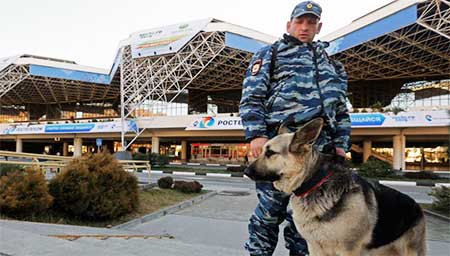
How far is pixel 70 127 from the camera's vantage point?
41.5m

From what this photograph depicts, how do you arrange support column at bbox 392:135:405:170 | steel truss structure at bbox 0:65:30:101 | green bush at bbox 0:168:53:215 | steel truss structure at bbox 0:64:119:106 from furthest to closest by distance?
1. steel truss structure at bbox 0:64:119:106
2. steel truss structure at bbox 0:65:30:101
3. support column at bbox 392:135:405:170
4. green bush at bbox 0:168:53:215

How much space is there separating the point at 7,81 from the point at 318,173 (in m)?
51.0

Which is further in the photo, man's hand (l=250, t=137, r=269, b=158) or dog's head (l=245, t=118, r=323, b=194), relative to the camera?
man's hand (l=250, t=137, r=269, b=158)

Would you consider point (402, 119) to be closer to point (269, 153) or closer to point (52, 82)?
point (269, 153)

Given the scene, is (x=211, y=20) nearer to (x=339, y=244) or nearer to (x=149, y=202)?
(x=149, y=202)

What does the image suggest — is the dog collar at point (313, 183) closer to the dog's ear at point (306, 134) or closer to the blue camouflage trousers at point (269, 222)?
the dog's ear at point (306, 134)

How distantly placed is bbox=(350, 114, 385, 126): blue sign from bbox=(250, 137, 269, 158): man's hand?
2548 centimetres

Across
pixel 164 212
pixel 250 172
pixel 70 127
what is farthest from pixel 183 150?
pixel 250 172

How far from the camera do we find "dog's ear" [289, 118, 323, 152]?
7.82 feet

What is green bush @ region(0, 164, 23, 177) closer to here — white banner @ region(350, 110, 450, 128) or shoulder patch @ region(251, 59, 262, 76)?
shoulder patch @ region(251, 59, 262, 76)

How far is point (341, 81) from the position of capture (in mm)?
3027

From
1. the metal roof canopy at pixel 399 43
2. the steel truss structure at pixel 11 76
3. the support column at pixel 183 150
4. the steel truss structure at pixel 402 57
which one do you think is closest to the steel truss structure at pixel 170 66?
the support column at pixel 183 150

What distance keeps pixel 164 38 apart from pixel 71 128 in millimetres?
16639

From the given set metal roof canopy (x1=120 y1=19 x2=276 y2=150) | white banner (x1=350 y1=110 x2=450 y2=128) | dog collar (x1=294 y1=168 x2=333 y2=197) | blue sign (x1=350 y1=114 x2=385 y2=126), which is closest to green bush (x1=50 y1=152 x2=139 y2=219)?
dog collar (x1=294 y1=168 x2=333 y2=197)
